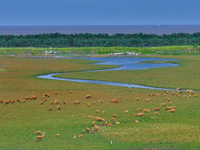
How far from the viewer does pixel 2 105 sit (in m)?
29.1

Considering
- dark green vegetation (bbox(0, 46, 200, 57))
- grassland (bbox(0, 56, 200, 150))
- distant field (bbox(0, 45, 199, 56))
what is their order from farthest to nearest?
1. distant field (bbox(0, 45, 199, 56))
2. dark green vegetation (bbox(0, 46, 200, 57))
3. grassland (bbox(0, 56, 200, 150))

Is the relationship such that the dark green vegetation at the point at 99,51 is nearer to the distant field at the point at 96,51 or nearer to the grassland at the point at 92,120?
the distant field at the point at 96,51

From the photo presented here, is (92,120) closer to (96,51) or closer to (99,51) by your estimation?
(99,51)

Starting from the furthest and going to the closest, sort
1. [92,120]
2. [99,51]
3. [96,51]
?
[96,51], [99,51], [92,120]

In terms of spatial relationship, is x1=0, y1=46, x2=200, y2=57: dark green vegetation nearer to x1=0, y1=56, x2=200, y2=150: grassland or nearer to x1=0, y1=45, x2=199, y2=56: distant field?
x1=0, y1=45, x2=199, y2=56: distant field

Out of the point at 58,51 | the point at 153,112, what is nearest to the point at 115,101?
the point at 153,112

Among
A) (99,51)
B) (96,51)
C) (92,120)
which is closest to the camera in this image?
(92,120)

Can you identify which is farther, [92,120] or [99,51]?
[99,51]

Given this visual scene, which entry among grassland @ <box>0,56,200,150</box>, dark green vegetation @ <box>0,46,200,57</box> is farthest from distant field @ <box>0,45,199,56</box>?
grassland @ <box>0,56,200,150</box>

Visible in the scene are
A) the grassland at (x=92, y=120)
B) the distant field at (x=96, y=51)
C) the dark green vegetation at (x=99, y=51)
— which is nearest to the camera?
the grassland at (x=92, y=120)

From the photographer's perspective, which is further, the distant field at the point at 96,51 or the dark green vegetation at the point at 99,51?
the distant field at the point at 96,51

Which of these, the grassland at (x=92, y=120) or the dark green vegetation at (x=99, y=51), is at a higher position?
the dark green vegetation at (x=99, y=51)

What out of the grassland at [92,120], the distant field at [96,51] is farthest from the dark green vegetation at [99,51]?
the grassland at [92,120]

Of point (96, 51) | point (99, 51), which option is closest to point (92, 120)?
point (99, 51)
